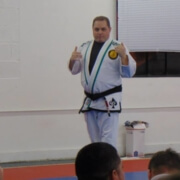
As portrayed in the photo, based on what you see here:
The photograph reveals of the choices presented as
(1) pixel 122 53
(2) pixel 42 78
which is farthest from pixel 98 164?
(2) pixel 42 78

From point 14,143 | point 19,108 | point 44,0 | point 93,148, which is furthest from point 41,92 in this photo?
point 93,148

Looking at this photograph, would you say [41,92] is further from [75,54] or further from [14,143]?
[75,54]

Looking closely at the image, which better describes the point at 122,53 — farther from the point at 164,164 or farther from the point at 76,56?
the point at 164,164

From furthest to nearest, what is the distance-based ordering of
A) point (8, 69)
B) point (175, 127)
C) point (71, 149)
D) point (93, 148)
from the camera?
point (175, 127), point (71, 149), point (8, 69), point (93, 148)

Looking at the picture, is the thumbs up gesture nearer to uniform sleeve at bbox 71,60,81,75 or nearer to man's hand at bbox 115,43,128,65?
uniform sleeve at bbox 71,60,81,75

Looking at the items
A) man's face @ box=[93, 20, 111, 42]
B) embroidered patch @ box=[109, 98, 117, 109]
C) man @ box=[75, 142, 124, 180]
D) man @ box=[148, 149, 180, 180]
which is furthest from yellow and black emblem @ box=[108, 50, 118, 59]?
man @ box=[75, 142, 124, 180]

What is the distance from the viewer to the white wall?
500 cm

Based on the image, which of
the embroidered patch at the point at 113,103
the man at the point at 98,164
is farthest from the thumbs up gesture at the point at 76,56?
the man at the point at 98,164

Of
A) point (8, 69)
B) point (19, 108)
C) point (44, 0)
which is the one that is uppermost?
point (44, 0)

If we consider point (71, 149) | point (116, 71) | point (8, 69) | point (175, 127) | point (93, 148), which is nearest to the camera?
point (93, 148)

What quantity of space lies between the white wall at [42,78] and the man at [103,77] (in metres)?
1.39

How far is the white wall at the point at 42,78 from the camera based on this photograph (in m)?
5.00

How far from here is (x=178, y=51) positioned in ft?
18.3

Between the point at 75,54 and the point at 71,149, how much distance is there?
74.5 inches
